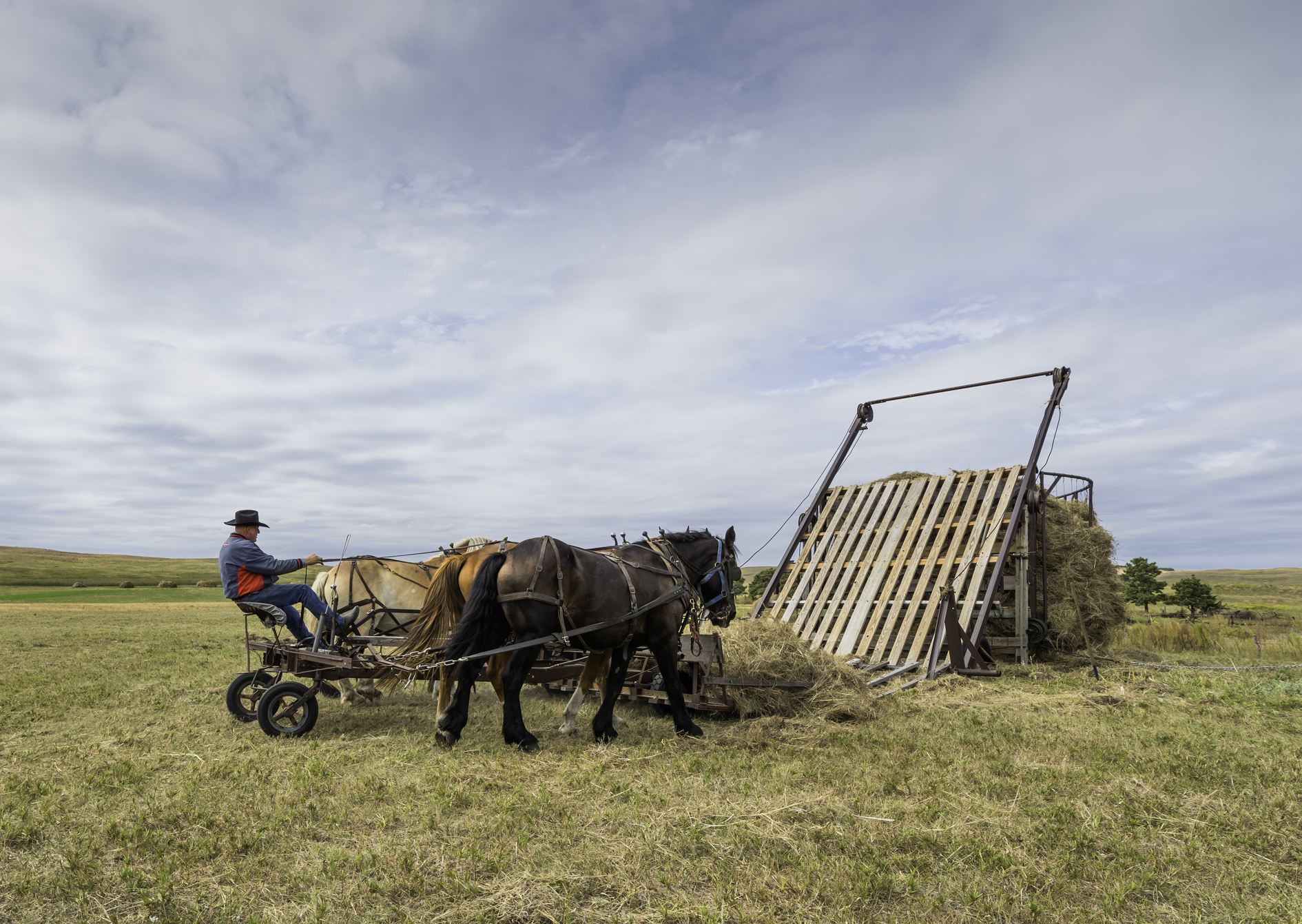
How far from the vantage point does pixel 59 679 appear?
410 inches

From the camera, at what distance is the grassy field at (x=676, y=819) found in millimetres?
3471

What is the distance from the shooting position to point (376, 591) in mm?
8734

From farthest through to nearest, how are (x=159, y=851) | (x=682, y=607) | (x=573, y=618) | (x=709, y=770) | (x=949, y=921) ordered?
(x=682, y=607)
(x=573, y=618)
(x=709, y=770)
(x=159, y=851)
(x=949, y=921)

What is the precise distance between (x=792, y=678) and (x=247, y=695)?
19.7ft

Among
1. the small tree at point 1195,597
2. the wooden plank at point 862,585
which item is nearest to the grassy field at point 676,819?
the wooden plank at point 862,585

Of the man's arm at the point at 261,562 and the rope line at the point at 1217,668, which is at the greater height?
the man's arm at the point at 261,562

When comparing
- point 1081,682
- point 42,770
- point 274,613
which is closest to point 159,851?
point 42,770

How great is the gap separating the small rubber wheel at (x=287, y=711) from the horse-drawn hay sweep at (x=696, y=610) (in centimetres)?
2

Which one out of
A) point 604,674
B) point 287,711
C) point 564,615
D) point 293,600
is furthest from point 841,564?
point 287,711

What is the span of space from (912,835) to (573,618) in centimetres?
345

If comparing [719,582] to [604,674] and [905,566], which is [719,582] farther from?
[905,566]

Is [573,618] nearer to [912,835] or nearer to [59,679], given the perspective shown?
[912,835]

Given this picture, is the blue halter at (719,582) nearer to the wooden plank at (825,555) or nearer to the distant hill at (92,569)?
the wooden plank at (825,555)

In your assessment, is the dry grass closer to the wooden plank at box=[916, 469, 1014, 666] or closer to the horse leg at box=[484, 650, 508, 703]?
the wooden plank at box=[916, 469, 1014, 666]
